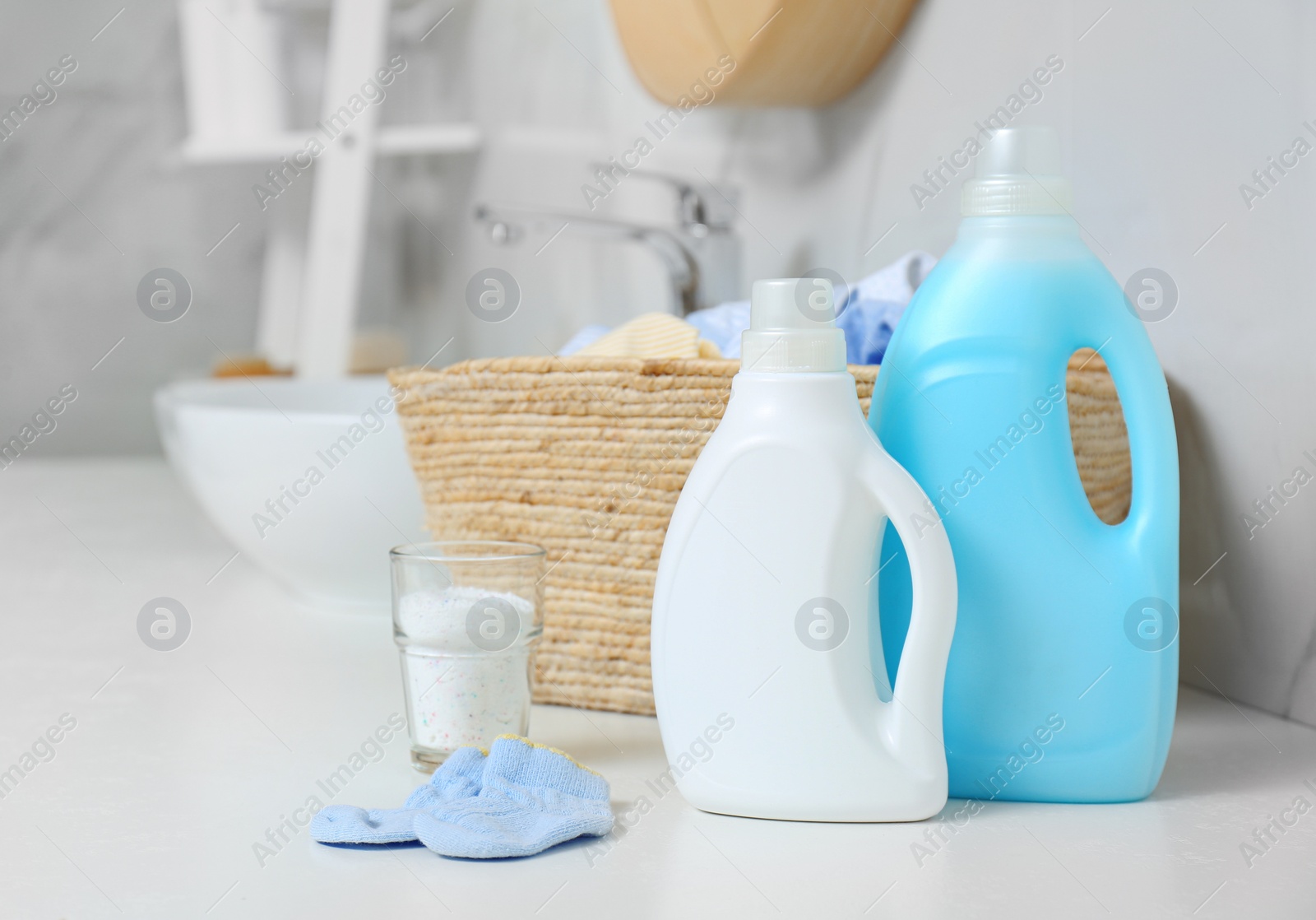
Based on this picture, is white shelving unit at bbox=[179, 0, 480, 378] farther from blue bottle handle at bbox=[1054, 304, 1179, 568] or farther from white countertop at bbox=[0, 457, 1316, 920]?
blue bottle handle at bbox=[1054, 304, 1179, 568]

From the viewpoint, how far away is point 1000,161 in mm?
442

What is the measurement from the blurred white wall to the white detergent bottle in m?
0.22

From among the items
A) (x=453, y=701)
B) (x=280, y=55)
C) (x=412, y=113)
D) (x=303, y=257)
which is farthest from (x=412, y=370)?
(x=412, y=113)

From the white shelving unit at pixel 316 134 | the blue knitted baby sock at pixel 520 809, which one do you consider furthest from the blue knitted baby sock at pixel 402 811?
the white shelving unit at pixel 316 134

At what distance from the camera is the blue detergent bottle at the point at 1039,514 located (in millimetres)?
428

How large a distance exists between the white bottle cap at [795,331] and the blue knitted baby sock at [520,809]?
0.18 m

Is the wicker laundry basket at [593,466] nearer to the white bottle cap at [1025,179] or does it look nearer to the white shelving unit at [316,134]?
the white bottle cap at [1025,179]

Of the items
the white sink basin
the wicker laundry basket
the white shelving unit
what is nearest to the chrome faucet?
the white sink basin

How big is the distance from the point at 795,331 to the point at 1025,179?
111 millimetres

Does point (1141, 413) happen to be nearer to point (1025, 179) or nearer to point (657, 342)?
point (1025, 179)

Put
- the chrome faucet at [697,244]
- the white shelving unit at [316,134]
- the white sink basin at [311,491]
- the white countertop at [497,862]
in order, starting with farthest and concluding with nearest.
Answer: the white shelving unit at [316,134] → the chrome faucet at [697,244] → the white sink basin at [311,491] → the white countertop at [497,862]

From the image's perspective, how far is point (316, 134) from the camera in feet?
5.22

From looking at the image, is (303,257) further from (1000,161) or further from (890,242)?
(1000,161)

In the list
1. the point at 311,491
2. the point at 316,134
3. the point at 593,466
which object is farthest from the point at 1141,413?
the point at 316,134
